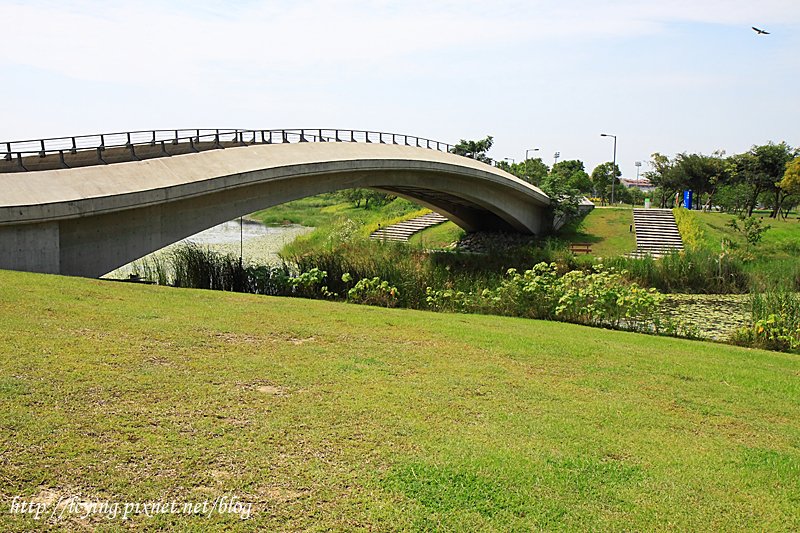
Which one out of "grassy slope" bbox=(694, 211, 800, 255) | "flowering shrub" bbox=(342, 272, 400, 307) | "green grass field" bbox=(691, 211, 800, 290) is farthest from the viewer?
"grassy slope" bbox=(694, 211, 800, 255)

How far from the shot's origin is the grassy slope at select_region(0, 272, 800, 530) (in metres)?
4.30

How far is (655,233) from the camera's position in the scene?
3541cm

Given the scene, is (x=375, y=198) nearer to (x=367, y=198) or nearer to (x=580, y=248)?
(x=367, y=198)

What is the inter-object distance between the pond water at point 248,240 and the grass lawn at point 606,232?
14483 mm

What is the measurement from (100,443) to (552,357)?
526 centimetres

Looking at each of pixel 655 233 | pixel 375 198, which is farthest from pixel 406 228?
pixel 375 198

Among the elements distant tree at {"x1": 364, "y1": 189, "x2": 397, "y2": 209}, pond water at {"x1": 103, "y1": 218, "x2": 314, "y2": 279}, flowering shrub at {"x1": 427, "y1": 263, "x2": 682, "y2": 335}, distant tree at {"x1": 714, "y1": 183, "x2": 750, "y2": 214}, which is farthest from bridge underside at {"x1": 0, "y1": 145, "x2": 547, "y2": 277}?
distant tree at {"x1": 714, "y1": 183, "x2": 750, "y2": 214}

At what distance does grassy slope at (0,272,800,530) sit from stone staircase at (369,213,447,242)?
98.8ft

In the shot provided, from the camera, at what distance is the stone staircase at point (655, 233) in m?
32.4

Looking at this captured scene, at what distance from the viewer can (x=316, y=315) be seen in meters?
10.3

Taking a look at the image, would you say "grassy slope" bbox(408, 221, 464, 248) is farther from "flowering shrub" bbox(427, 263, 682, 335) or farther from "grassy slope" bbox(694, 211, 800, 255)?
Result: "flowering shrub" bbox(427, 263, 682, 335)

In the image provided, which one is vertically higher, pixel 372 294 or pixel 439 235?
pixel 439 235

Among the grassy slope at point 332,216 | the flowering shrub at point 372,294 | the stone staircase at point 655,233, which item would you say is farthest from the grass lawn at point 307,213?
the flowering shrub at point 372,294

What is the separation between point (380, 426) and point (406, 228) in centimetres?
3616
